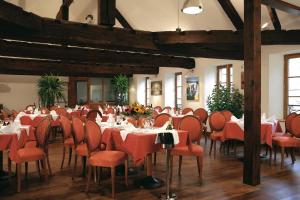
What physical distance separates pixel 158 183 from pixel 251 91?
1.96 metres

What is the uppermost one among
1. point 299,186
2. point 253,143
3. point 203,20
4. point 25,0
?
point 25,0

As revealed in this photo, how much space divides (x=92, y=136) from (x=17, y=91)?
11.6 m

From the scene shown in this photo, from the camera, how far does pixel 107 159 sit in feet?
13.0

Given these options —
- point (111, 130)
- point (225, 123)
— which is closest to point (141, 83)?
point (225, 123)

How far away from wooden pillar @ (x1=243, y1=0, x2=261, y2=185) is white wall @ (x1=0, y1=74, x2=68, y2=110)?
12401mm

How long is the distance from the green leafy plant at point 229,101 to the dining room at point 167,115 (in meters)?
0.03

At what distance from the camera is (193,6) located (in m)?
5.65

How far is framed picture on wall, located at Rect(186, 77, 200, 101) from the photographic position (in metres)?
11.0

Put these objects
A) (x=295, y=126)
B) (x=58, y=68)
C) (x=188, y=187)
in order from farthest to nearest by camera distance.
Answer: (x=58, y=68)
(x=295, y=126)
(x=188, y=187)

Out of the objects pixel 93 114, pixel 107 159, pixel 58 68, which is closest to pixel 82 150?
pixel 107 159

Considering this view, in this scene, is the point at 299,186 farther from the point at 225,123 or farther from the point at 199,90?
the point at 199,90
